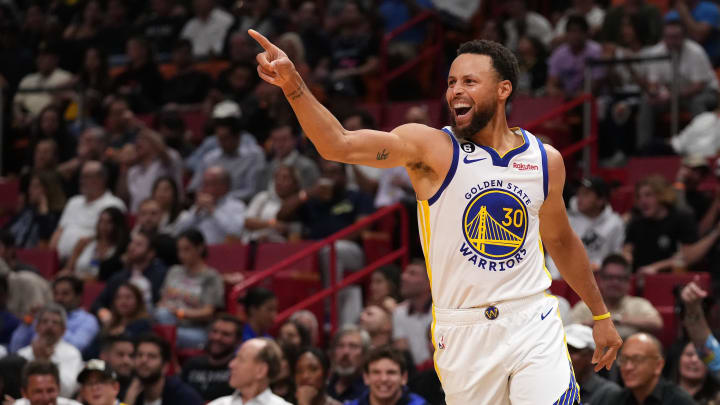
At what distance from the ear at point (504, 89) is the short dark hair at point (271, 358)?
3636 mm

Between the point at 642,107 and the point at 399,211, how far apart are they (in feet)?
→ 8.83

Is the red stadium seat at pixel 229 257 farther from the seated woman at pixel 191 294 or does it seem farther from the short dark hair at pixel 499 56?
the short dark hair at pixel 499 56

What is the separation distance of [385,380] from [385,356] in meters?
0.18

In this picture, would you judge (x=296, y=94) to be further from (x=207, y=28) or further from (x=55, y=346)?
(x=207, y=28)

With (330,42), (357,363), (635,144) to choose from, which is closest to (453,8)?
(330,42)

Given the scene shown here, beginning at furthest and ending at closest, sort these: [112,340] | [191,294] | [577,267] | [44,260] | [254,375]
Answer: [44,260] → [191,294] → [112,340] → [254,375] → [577,267]

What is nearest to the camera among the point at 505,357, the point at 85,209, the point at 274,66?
the point at 274,66

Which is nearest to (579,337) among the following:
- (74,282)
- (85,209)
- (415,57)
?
(74,282)

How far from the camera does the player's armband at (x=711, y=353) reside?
739 cm

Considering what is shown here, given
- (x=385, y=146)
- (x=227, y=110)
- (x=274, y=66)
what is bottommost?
(x=385, y=146)

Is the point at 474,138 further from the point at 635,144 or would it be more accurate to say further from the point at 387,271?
the point at 635,144

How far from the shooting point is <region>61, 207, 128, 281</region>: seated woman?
11.6 m

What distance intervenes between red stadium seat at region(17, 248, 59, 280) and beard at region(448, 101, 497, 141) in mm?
8148

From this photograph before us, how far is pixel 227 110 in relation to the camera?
1337 cm
